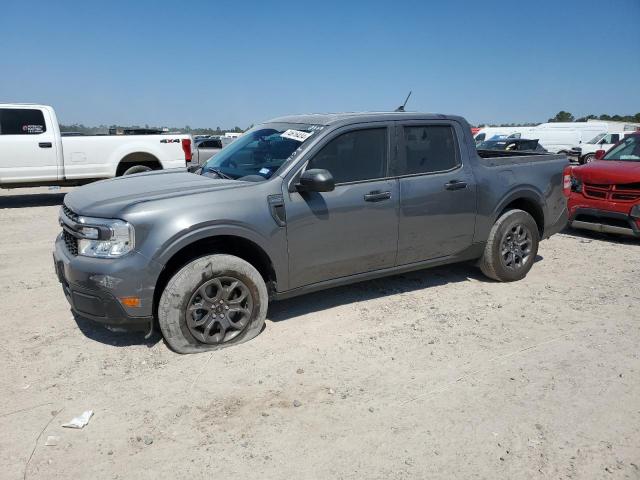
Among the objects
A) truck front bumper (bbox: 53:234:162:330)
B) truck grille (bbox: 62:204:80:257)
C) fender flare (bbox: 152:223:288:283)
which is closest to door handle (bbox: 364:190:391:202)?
fender flare (bbox: 152:223:288:283)

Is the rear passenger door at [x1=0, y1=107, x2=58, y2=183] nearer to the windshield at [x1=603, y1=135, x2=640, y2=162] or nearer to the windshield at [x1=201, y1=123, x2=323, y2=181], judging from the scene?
the windshield at [x1=201, y1=123, x2=323, y2=181]

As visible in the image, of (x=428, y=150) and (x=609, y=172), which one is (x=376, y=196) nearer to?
(x=428, y=150)

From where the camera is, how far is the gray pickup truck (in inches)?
→ 143

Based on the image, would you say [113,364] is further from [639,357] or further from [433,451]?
[639,357]

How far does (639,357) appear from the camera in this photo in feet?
12.8

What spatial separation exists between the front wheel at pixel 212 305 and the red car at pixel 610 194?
5.93 metres

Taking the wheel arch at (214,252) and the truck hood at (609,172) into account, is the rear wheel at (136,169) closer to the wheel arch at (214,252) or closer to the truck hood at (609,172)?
the wheel arch at (214,252)

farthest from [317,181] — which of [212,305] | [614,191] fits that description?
[614,191]

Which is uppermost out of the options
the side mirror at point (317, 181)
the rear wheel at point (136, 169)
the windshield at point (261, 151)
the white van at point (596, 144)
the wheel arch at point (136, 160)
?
the windshield at point (261, 151)

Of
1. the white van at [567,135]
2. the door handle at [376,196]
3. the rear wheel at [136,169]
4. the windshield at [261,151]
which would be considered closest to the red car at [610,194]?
the door handle at [376,196]

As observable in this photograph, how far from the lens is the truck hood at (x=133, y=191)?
3719mm

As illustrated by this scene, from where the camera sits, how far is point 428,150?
494 cm

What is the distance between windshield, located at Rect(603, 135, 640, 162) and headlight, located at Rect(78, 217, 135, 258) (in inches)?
312

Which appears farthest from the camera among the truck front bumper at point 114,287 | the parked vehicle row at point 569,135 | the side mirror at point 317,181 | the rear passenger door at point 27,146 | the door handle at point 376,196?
the parked vehicle row at point 569,135
